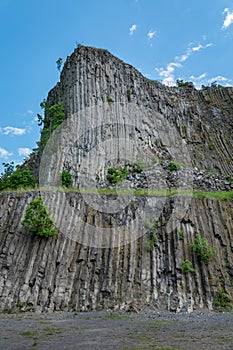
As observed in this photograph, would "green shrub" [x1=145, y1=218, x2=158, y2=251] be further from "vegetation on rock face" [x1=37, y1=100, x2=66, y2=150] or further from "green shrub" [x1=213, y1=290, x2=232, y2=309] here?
"vegetation on rock face" [x1=37, y1=100, x2=66, y2=150]

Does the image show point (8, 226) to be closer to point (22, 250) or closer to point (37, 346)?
point (22, 250)

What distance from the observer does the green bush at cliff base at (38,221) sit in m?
17.1

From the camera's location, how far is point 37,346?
25.6 ft

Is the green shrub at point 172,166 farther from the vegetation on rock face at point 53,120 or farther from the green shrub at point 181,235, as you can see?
the green shrub at point 181,235

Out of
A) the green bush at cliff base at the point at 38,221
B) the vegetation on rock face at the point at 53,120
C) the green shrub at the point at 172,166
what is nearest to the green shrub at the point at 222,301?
the green bush at cliff base at the point at 38,221

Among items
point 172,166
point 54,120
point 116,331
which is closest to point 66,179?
point 54,120

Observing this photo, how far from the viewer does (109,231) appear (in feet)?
59.3

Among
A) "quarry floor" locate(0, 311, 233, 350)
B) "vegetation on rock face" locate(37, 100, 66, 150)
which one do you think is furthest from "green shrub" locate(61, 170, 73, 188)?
"quarry floor" locate(0, 311, 233, 350)

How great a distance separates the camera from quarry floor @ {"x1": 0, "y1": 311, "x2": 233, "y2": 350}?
7.89 meters

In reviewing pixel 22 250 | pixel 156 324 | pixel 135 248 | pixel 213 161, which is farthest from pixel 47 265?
pixel 213 161

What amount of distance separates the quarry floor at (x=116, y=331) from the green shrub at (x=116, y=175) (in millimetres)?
13529

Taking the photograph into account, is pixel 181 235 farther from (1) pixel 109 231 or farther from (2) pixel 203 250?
(1) pixel 109 231

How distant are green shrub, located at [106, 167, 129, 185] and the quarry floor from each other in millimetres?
13529

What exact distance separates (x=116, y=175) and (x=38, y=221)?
10.8 meters
